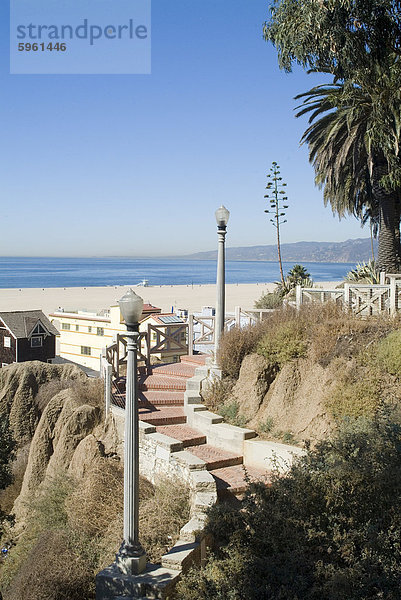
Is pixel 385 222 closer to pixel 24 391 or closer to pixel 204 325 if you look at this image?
pixel 204 325

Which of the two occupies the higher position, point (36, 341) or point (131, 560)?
point (131, 560)

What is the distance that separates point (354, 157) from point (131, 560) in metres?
16.4

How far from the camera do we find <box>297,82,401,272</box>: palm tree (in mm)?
17984

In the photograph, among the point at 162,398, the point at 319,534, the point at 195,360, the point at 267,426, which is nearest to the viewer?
the point at 319,534

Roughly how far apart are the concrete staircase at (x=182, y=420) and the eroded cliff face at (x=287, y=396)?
93cm

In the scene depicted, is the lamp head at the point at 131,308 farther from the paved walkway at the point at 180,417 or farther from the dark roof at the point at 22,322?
the dark roof at the point at 22,322

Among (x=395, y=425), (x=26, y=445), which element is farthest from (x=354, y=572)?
(x=26, y=445)

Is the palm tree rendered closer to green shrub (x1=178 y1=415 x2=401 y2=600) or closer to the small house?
green shrub (x1=178 y1=415 x2=401 y2=600)

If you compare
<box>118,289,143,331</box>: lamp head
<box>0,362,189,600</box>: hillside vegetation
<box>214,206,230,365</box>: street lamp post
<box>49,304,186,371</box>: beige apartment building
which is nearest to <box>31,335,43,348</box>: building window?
<box>49,304,186,371</box>: beige apartment building

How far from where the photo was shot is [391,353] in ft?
35.2

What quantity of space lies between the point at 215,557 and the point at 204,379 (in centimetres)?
787

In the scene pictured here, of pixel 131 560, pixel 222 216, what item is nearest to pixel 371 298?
pixel 222 216

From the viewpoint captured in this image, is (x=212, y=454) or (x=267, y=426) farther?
(x=267, y=426)

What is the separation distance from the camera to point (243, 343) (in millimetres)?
13711
